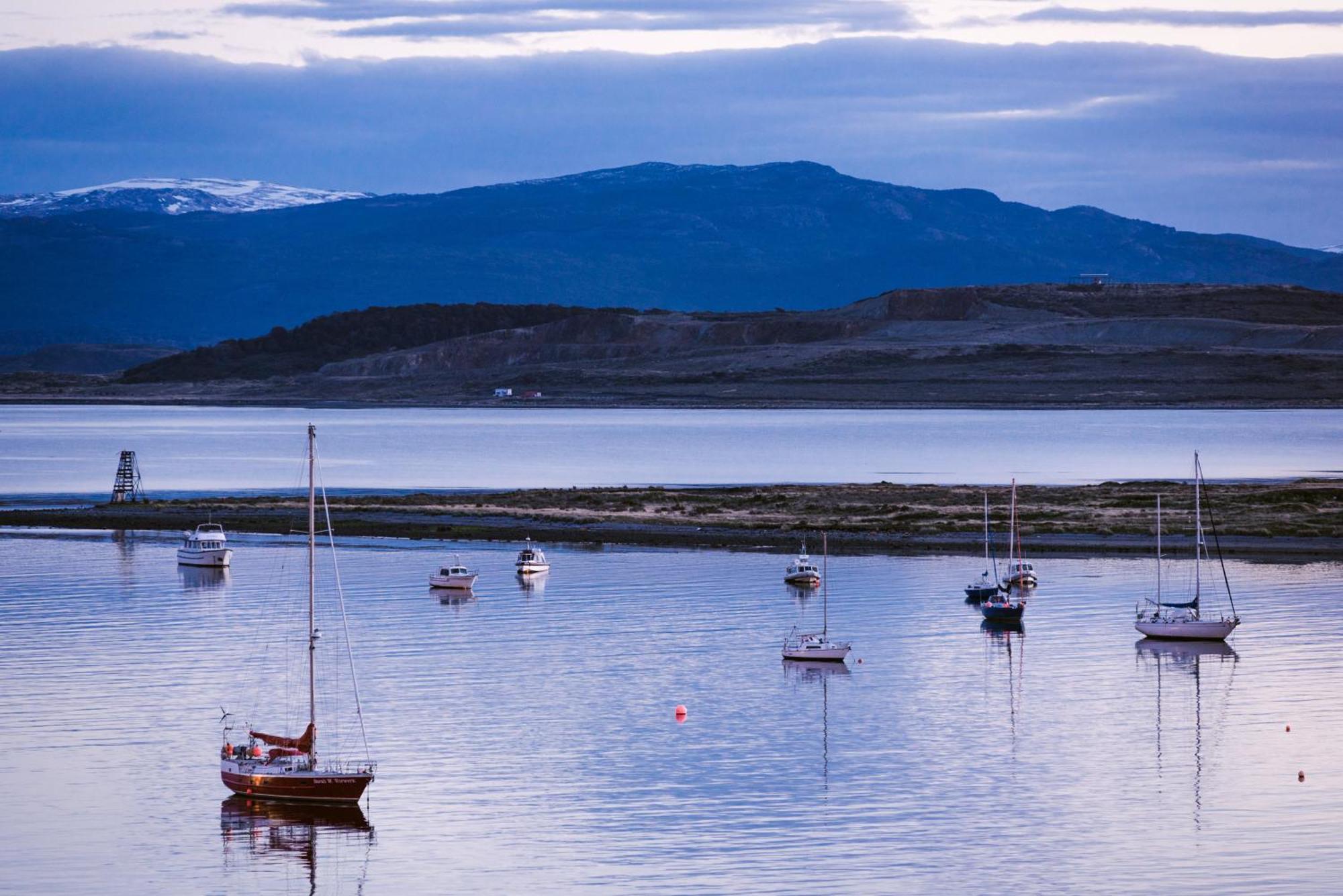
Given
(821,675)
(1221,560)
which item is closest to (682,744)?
(821,675)

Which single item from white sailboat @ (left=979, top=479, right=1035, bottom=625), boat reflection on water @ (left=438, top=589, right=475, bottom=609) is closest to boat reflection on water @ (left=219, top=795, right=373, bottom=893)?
boat reflection on water @ (left=438, top=589, right=475, bottom=609)

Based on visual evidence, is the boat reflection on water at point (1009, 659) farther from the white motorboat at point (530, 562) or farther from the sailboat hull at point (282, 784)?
the white motorboat at point (530, 562)

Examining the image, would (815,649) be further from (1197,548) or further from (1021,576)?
(1021,576)

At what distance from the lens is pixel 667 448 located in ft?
411

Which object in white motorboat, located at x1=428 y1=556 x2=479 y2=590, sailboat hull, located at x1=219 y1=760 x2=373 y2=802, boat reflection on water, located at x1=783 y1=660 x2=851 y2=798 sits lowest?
sailboat hull, located at x1=219 y1=760 x2=373 y2=802

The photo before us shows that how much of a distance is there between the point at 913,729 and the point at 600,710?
5891mm

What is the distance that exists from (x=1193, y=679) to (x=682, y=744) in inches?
513

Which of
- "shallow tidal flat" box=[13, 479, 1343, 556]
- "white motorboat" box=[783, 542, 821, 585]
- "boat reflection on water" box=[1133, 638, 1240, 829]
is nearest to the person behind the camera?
"boat reflection on water" box=[1133, 638, 1240, 829]

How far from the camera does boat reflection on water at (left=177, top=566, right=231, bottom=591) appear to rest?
5516 centimetres

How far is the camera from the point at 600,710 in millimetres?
36000

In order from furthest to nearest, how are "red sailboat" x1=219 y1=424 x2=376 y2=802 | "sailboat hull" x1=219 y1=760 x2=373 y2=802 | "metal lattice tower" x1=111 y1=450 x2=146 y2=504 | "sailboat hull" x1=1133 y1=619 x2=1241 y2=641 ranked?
"metal lattice tower" x1=111 y1=450 x2=146 y2=504, "sailboat hull" x1=1133 y1=619 x2=1241 y2=641, "sailboat hull" x1=219 y1=760 x2=373 y2=802, "red sailboat" x1=219 y1=424 x2=376 y2=802

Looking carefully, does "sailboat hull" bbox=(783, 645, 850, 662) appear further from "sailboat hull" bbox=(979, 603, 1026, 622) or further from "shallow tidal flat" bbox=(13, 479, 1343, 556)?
"shallow tidal flat" bbox=(13, 479, 1343, 556)

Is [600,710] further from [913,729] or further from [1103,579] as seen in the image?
[1103,579]

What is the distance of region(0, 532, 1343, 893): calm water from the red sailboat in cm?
34
